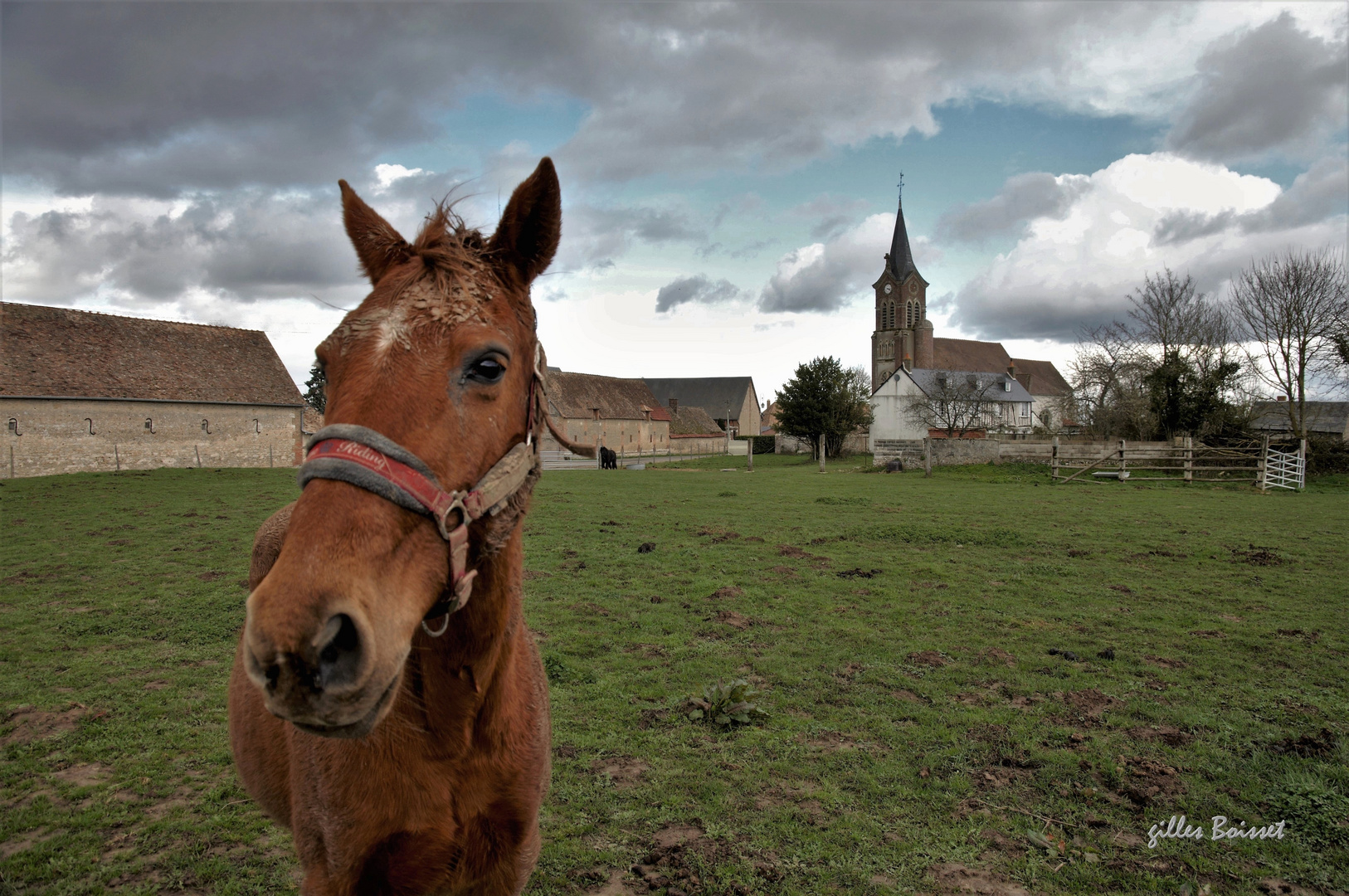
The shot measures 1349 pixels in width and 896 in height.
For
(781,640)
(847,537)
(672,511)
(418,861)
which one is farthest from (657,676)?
(672,511)

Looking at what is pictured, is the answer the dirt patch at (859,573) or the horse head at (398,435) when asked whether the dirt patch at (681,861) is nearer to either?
the horse head at (398,435)

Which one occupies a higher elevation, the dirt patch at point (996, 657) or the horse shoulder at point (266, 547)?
the horse shoulder at point (266, 547)

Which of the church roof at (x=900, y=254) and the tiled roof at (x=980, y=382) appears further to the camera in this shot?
the church roof at (x=900, y=254)

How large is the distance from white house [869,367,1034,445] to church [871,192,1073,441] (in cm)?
12

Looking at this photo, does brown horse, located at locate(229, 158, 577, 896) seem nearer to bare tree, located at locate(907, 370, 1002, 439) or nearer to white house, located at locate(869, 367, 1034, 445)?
bare tree, located at locate(907, 370, 1002, 439)

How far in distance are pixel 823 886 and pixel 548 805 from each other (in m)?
1.80

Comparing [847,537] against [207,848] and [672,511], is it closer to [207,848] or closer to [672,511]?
[672,511]

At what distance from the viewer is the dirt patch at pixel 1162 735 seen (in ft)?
16.0

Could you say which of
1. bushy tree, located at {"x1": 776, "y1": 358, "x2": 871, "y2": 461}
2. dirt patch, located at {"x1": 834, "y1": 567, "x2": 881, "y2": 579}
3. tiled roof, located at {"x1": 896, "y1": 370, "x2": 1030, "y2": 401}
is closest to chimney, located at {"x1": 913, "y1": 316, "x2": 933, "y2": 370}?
tiled roof, located at {"x1": 896, "y1": 370, "x2": 1030, "y2": 401}

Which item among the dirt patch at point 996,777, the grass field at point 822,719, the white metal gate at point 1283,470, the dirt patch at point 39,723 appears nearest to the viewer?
the grass field at point 822,719

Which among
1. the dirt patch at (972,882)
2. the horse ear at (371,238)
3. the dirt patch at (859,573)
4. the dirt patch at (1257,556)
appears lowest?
the dirt patch at (972,882)

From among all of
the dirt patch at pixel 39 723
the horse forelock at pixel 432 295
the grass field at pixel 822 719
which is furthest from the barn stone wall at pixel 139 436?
the horse forelock at pixel 432 295

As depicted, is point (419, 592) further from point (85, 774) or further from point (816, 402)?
point (816, 402)

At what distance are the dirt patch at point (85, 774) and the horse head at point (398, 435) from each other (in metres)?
4.57
